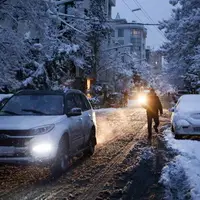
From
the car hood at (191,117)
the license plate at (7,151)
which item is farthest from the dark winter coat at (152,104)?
the license plate at (7,151)

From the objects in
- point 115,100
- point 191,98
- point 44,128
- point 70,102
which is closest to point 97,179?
point 44,128

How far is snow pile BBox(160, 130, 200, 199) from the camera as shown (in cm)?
746

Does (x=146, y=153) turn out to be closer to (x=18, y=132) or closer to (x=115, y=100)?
(x=18, y=132)

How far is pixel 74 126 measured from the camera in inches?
392

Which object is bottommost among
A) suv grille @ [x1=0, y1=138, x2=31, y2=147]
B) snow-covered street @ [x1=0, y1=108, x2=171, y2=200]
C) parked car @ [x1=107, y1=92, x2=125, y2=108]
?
parked car @ [x1=107, y1=92, x2=125, y2=108]

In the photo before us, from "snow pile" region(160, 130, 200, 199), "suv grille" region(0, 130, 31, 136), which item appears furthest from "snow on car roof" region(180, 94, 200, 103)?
"suv grille" region(0, 130, 31, 136)

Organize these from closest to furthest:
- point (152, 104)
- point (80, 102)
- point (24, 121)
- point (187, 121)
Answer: point (24, 121) < point (80, 102) < point (187, 121) < point (152, 104)

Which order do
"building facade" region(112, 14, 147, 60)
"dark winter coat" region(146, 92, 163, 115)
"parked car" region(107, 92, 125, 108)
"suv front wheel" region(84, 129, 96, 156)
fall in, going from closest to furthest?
"suv front wheel" region(84, 129, 96, 156), "dark winter coat" region(146, 92, 163, 115), "parked car" region(107, 92, 125, 108), "building facade" region(112, 14, 147, 60)

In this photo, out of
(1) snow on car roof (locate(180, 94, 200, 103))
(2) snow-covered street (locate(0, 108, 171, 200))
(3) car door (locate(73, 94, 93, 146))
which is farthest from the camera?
(1) snow on car roof (locate(180, 94, 200, 103))

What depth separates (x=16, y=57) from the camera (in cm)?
2028

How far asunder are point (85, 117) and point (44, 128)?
2.62 meters

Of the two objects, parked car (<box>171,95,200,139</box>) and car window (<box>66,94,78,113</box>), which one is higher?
car window (<box>66,94,78,113</box>)

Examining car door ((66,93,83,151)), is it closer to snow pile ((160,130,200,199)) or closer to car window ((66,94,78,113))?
car window ((66,94,78,113))

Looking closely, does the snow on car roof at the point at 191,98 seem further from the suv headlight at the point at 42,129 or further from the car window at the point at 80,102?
the suv headlight at the point at 42,129
